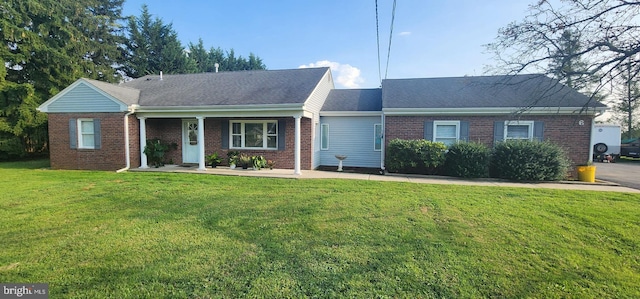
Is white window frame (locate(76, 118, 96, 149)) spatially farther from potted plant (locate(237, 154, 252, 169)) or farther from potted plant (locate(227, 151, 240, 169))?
potted plant (locate(237, 154, 252, 169))

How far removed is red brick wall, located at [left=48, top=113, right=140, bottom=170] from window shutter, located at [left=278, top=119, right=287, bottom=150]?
6073 millimetres

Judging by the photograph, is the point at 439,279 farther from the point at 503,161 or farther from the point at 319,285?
the point at 503,161

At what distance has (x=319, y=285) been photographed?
2879 millimetres

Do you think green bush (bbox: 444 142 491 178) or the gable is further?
the gable

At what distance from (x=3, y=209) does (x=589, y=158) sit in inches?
681

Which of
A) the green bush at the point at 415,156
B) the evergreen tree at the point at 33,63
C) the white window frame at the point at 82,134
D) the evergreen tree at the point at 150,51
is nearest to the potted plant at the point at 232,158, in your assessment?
the white window frame at the point at 82,134

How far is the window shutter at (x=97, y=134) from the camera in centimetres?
1120

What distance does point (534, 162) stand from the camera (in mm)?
9172

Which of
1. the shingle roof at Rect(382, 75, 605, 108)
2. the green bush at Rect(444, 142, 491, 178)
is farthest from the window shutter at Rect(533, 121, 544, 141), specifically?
the green bush at Rect(444, 142, 491, 178)

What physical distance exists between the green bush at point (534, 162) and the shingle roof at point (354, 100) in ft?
17.7

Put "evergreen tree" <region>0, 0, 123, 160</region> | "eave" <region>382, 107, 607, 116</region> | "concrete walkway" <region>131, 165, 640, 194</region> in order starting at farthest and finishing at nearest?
"evergreen tree" <region>0, 0, 123, 160</region>, "eave" <region>382, 107, 607, 116</region>, "concrete walkway" <region>131, 165, 640, 194</region>

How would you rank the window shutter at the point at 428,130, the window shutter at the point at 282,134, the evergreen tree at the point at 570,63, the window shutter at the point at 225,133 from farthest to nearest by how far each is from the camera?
the window shutter at the point at 225,133
the window shutter at the point at 282,134
the window shutter at the point at 428,130
the evergreen tree at the point at 570,63

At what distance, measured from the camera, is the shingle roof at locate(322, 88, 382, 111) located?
12.7 metres

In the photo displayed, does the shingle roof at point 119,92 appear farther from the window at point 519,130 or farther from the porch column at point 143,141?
the window at point 519,130
